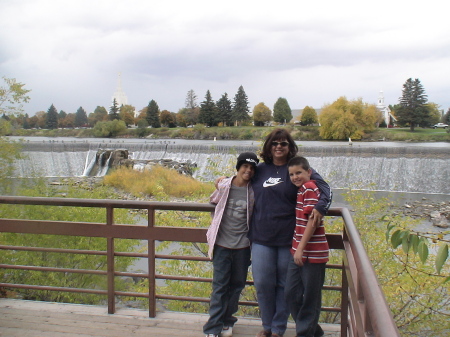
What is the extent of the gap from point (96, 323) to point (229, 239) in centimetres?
117

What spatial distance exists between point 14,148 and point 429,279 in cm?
1439

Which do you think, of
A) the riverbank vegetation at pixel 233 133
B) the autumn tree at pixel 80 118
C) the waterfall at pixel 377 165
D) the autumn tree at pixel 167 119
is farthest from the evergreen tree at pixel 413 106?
the autumn tree at pixel 80 118

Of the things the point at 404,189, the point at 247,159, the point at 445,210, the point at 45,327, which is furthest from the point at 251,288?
the point at 404,189

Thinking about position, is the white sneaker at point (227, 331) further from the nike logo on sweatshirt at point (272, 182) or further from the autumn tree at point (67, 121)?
the autumn tree at point (67, 121)

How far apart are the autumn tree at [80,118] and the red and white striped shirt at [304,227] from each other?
69.3 metres

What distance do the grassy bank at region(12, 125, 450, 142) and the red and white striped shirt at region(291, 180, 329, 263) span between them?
28.5 m

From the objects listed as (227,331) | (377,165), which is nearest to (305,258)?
(227,331)

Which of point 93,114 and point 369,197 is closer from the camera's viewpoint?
point 369,197

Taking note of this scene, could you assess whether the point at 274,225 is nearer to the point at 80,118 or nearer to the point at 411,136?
the point at 411,136

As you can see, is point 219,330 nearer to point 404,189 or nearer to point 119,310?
point 119,310

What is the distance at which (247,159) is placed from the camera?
2.53 metres

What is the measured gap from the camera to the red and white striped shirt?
232 cm

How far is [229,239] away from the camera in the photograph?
8.72 feet

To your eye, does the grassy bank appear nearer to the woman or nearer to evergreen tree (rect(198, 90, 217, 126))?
evergreen tree (rect(198, 90, 217, 126))
